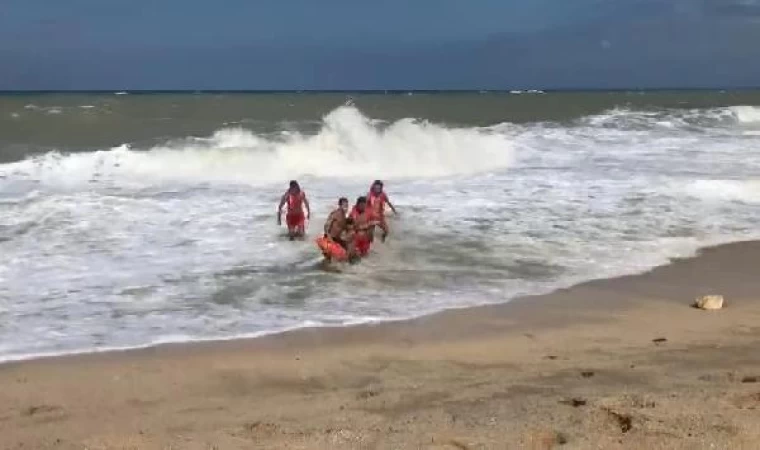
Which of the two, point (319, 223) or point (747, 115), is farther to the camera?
point (747, 115)

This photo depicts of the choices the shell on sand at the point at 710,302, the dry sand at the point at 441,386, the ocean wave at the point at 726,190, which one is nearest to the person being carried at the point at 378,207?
the dry sand at the point at 441,386

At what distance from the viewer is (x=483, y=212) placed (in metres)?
13.1

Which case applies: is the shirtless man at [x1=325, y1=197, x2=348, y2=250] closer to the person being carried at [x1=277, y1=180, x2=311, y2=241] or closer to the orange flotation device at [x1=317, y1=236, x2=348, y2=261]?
the orange flotation device at [x1=317, y1=236, x2=348, y2=261]

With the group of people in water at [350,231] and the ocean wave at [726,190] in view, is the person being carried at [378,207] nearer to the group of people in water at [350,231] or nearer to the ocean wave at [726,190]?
the group of people in water at [350,231]

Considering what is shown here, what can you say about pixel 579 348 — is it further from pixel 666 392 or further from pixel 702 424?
pixel 702 424

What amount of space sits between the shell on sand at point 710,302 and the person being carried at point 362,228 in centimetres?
371

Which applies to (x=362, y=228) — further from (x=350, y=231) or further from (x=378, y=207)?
(x=378, y=207)

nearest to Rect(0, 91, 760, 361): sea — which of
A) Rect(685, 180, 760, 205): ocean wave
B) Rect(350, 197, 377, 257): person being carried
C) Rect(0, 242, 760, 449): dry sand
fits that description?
Rect(685, 180, 760, 205): ocean wave

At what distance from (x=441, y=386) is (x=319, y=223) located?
288 inches

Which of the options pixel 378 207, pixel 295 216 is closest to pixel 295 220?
pixel 295 216

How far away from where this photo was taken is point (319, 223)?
12562 millimetres

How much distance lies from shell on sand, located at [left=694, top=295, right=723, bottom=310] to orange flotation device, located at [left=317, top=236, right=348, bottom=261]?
366 cm

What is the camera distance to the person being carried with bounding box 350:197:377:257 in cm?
1005

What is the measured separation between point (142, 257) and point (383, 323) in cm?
375
